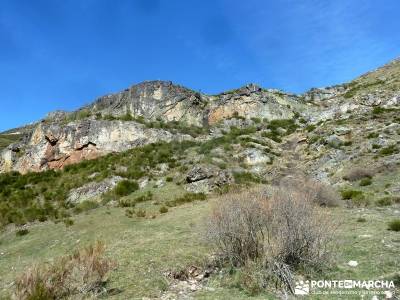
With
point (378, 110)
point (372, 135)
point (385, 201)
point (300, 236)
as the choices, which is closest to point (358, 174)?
point (385, 201)

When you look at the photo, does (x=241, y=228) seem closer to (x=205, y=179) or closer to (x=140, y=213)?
(x=140, y=213)

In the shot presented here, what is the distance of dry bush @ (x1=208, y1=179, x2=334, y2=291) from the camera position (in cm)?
704

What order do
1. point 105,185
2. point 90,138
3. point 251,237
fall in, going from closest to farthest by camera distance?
point 251,237 < point 105,185 < point 90,138

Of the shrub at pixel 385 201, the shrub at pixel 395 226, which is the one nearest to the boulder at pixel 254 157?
the shrub at pixel 385 201

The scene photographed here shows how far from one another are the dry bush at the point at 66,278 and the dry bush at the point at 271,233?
2377 millimetres

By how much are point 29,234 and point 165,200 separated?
7.04 meters

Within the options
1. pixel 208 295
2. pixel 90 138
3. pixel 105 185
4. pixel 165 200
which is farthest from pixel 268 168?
pixel 208 295

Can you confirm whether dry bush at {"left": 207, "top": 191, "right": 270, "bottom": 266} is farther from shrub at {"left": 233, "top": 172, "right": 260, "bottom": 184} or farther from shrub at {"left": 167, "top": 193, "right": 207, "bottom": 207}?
shrub at {"left": 233, "top": 172, "right": 260, "bottom": 184}

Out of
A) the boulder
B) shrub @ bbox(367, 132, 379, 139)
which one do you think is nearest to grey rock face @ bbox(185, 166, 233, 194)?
the boulder

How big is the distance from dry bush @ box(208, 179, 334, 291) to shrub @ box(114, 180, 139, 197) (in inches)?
643

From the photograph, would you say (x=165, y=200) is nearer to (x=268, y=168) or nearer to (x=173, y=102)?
(x=268, y=168)

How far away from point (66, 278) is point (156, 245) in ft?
14.7

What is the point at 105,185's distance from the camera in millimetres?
24938

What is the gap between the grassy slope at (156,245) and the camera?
7141 mm
